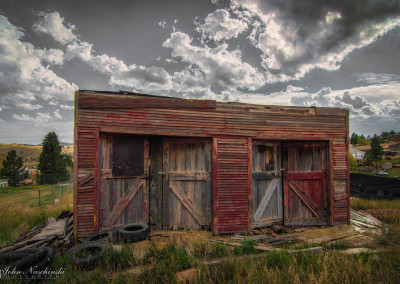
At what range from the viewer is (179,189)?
654 cm

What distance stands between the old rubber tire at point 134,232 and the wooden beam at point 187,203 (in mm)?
1218

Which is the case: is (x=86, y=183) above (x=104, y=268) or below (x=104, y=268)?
above

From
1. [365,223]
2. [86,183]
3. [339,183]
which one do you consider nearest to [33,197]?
[86,183]

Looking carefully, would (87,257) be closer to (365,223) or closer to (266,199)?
(266,199)

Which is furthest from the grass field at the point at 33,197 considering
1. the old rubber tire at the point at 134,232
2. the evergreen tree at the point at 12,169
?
the evergreen tree at the point at 12,169

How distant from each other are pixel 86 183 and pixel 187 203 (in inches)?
111

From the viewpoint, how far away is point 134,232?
216 inches

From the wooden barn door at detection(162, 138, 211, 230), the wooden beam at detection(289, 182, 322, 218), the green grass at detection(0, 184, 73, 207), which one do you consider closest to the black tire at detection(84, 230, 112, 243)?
the wooden barn door at detection(162, 138, 211, 230)

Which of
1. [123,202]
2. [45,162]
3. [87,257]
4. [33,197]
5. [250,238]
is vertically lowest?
[33,197]

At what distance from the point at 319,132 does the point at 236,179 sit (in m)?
3.31

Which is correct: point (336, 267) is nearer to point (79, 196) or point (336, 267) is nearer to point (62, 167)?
point (79, 196)

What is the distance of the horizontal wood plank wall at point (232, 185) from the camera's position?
651 cm

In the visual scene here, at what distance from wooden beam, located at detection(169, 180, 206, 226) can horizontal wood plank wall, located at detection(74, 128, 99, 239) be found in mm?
2104

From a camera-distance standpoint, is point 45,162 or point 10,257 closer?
point 10,257
